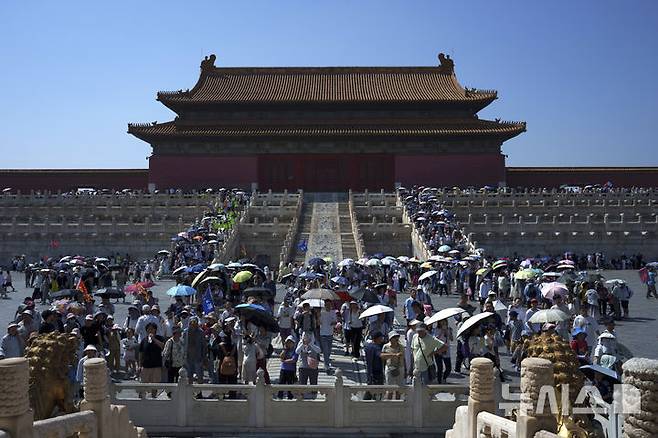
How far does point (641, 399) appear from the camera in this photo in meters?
6.32

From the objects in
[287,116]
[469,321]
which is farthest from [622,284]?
[287,116]

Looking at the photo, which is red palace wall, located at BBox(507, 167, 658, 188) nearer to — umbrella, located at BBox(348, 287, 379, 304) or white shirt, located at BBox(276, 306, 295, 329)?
umbrella, located at BBox(348, 287, 379, 304)

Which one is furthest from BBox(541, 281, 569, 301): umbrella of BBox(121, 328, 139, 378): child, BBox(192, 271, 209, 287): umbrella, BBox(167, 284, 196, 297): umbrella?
BBox(121, 328, 139, 378): child

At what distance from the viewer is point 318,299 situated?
15.0m

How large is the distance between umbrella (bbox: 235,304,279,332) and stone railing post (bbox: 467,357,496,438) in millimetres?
5200

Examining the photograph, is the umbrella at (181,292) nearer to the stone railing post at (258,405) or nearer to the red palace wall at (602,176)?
the stone railing post at (258,405)

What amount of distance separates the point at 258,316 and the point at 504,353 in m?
5.77

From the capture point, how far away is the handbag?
38.6 ft

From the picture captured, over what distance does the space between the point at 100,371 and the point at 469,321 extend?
6304 mm

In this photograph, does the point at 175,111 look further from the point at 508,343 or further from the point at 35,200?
the point at 508,343

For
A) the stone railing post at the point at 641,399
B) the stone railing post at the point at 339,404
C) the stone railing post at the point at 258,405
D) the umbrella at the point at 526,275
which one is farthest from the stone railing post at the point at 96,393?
the umbrella at the point at 526,275

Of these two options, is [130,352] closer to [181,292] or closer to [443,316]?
[181,292]

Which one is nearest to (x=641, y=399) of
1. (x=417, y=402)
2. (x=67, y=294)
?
(x=417, y=402)

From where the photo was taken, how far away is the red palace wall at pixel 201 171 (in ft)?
168
